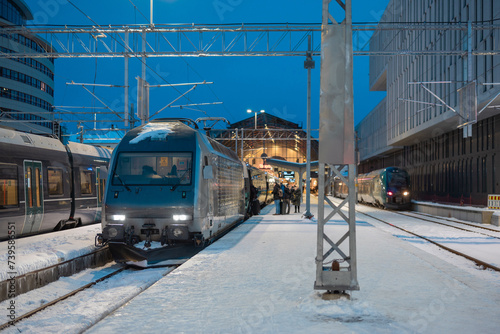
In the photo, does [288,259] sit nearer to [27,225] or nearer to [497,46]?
[27,225]

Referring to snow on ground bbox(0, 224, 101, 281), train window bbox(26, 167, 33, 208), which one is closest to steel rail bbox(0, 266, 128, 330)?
snow on ground bbox(0, 224, 101, 281)

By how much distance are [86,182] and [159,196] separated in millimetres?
7551

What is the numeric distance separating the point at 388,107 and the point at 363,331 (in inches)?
2058

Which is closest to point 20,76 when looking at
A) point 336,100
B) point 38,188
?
point 38,188

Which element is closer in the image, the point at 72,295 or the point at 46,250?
the point at 72,295

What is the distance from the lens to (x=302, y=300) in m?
6.54

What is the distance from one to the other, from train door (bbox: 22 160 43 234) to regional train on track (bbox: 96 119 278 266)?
11.3 ft

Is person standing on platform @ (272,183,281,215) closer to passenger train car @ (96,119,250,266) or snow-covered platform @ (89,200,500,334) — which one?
passenger train car @ (96,119,250,266)

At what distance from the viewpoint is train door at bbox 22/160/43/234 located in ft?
44.8

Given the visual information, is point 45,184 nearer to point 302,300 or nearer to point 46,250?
point 46,250

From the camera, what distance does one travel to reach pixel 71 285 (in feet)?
32.0

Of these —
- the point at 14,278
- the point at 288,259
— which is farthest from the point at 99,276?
the point at 288,259

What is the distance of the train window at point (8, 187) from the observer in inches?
491

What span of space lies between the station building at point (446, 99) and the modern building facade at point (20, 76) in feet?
122
